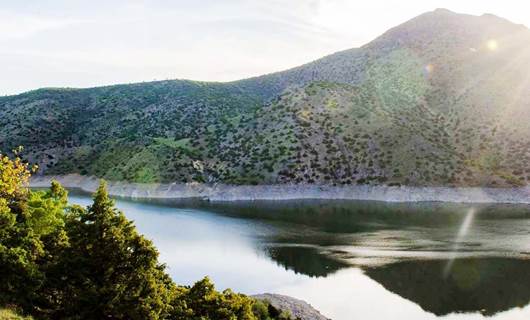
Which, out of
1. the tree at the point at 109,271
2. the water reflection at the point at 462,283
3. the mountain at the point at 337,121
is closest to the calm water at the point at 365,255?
the water reflection at the point at 462,283

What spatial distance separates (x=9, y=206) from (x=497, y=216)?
77644 millimetres

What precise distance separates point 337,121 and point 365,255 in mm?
73208

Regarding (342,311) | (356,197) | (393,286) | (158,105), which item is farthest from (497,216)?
(158,105)

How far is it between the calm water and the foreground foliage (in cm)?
2043

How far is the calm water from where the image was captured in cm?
4616

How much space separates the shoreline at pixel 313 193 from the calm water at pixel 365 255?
7.33 meters

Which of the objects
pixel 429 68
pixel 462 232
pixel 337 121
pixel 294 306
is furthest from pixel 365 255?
pixel 429 68

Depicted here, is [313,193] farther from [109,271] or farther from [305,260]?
[109,271]

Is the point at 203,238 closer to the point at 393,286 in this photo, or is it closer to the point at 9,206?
the point at 393,286

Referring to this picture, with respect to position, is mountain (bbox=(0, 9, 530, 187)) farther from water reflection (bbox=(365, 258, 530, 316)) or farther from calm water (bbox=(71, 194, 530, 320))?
water reflection (bbox=(365, 258, 530, 316))

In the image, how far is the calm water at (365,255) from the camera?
46.2m

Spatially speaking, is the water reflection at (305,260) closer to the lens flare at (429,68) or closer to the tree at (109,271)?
the tree at (109,271)

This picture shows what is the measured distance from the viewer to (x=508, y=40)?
177 metres

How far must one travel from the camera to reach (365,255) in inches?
Result: 2402
